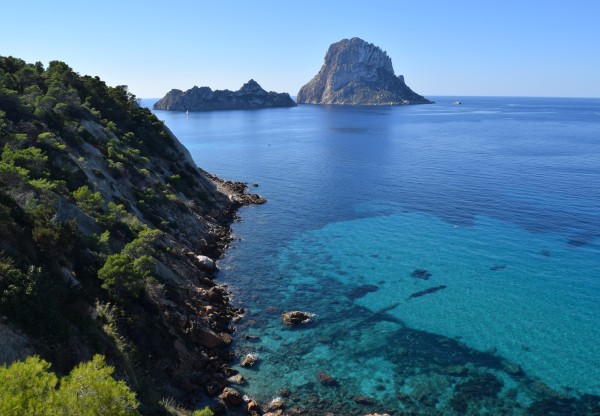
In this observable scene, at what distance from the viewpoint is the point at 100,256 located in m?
34.0

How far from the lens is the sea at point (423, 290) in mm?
32312

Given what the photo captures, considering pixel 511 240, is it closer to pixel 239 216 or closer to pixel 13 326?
pixel 239 216

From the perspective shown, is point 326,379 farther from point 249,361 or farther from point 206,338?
point 206,338

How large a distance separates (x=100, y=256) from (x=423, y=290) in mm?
33600

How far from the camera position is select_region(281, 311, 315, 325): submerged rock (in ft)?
134

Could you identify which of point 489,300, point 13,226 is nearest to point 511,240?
point 489,300

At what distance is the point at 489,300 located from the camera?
4544 cm

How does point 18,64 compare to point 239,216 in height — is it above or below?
above

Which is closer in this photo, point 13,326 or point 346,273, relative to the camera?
point 13,326

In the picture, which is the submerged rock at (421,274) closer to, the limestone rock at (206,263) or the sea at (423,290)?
the sea at (423,290)

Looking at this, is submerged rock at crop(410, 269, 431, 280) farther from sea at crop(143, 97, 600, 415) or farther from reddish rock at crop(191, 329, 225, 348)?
reddish rock at crop(191, 329, 225, 348)

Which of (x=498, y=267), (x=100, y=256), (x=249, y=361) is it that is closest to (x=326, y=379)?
(x=249, y=361)

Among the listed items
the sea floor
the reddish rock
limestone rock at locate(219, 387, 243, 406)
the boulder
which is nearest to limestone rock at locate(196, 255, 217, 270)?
the sea floor

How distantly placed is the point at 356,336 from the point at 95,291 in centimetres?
2255
